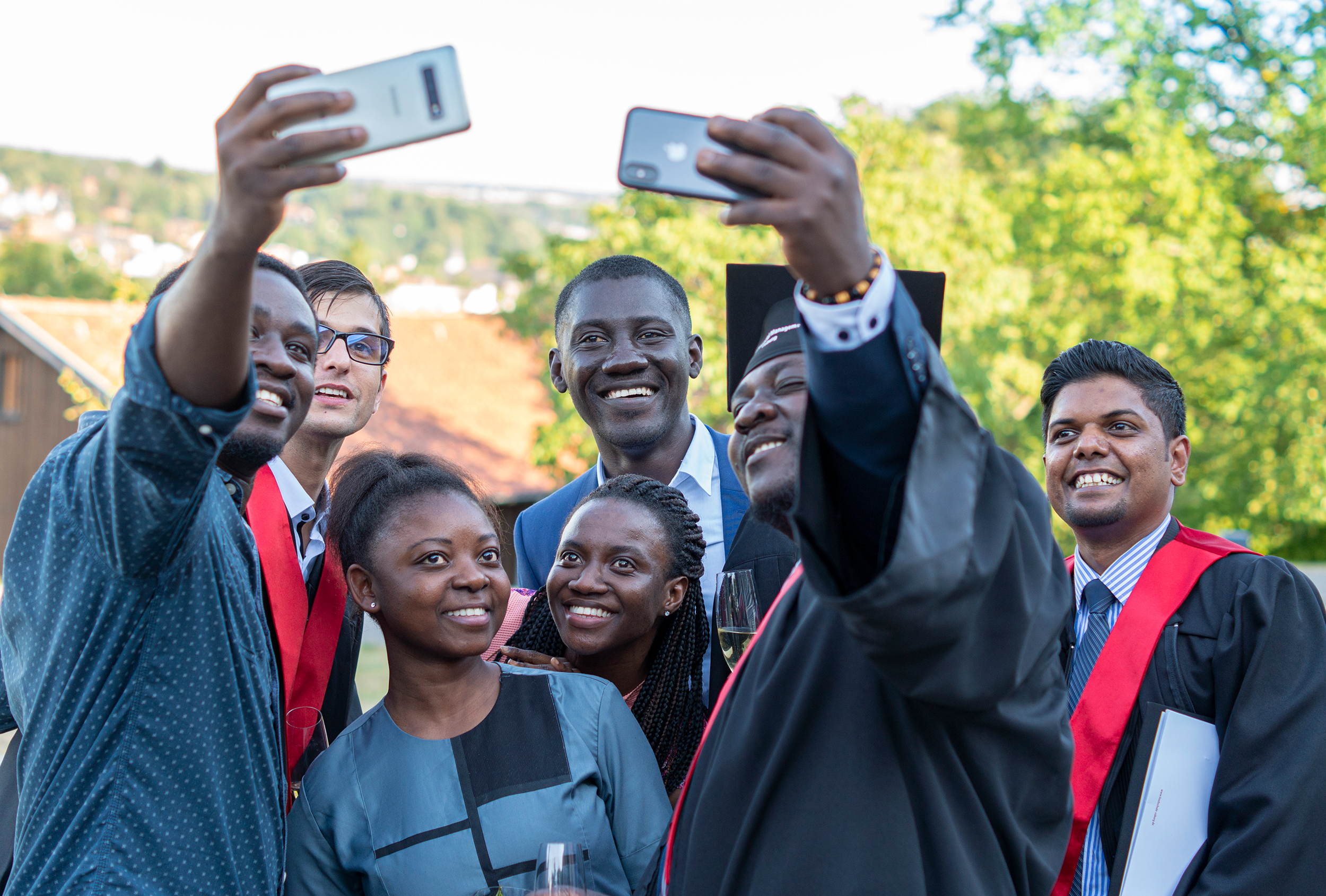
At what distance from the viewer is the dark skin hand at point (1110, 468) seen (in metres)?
3.41

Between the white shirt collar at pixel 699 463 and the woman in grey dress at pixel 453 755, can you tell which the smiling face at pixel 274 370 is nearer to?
the woman in grey dress at pixel 453 755

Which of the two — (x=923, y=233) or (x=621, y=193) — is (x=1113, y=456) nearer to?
(x=923, y=233)

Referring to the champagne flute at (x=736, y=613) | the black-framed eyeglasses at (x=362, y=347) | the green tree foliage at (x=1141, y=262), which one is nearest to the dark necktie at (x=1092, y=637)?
the champagne flute at (x=736, y=613)

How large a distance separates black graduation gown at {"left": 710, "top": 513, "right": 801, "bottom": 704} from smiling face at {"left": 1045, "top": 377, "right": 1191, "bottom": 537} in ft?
2.78

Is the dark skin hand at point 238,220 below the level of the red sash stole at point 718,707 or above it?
above

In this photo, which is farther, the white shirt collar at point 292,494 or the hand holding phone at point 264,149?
the white shirt collar at point 292,494

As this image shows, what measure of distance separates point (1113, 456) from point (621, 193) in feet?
45.0

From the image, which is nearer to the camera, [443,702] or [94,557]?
[94,557]

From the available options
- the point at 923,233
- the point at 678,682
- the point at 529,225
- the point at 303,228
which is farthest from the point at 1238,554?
the point at 529,225

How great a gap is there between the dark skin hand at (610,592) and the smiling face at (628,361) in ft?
2.61

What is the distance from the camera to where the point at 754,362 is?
2.29 meters

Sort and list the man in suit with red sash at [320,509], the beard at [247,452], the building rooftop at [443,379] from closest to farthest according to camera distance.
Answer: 1. the beard at [247,452]
2. the man in suit with red sash at [320,509]
3. the building rooftop at [443,379]

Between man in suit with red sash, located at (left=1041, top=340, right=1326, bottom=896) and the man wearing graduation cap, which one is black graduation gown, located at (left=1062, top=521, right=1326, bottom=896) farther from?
the man wearing graduation cap

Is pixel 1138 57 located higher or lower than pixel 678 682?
higher
